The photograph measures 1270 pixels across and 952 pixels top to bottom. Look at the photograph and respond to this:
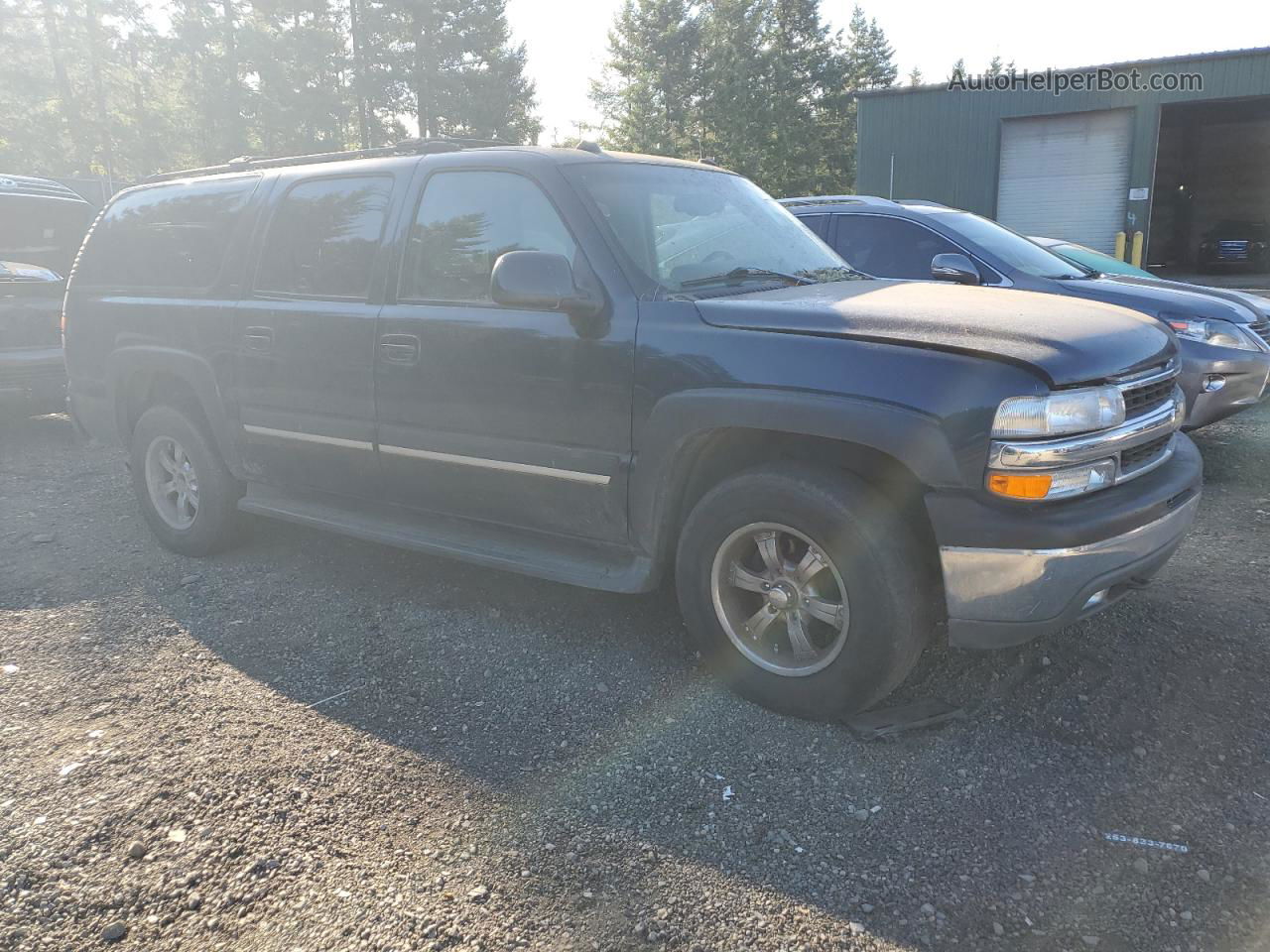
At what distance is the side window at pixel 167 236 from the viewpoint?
15.4 ft

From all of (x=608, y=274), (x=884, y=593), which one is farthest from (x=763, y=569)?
(x=608, y=274)

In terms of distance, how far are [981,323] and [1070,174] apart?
21.2 metres

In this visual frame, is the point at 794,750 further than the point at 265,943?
Yes

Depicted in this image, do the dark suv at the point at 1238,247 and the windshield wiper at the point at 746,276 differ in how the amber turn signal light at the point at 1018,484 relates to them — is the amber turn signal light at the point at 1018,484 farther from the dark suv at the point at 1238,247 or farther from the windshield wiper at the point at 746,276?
the dark suv at the point at 1238,247

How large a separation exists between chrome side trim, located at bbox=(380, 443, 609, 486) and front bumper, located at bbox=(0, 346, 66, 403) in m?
5.66

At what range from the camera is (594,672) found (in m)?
3.61

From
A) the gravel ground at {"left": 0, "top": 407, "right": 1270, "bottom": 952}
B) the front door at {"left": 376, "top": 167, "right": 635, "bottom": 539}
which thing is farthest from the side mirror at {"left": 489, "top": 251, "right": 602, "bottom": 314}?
the gravel ground at {"left": 0, "top": 407, "right": 1270, "bottom": 952}

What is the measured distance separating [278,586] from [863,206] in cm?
505

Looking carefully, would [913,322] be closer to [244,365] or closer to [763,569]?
[763,569]

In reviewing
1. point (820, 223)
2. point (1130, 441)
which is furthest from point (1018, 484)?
point (820, 223)

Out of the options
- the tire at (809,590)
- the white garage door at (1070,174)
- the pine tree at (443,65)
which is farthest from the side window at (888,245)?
the pine tree at (443,65)

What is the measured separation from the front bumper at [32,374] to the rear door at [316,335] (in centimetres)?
467

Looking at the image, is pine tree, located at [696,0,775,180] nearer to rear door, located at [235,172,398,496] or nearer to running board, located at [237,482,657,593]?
rear door, located at [235,172,398,496]

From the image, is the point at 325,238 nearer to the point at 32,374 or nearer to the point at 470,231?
the point at 470,231
